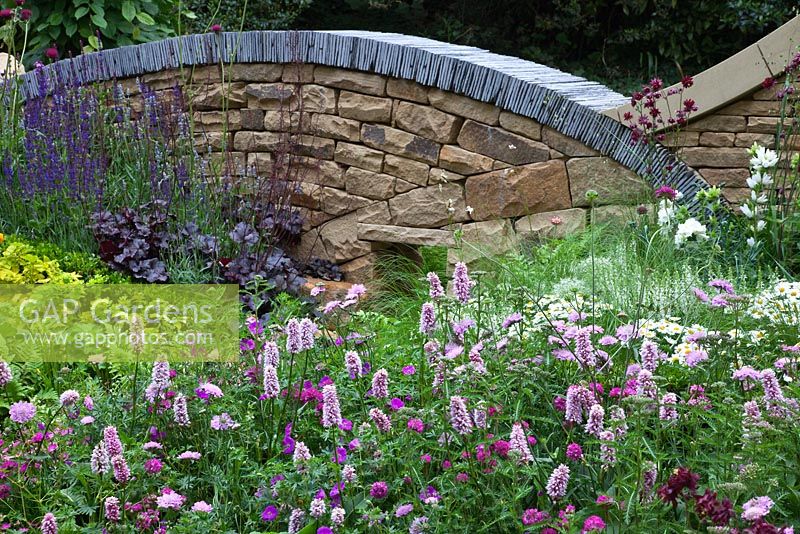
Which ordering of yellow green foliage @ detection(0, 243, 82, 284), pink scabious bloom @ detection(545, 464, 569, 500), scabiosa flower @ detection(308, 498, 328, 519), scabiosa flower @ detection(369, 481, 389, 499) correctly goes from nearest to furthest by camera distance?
pink scabious bloom @ detection(545, 464, 569, 500)
scabiosa flower @ detection(308, 498, 328, 519)
scabiosa flower @ detection(369, 481, 389, 499)
yellow green foliage @ detection(0, 243, 82, 284)

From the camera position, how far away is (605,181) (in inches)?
193

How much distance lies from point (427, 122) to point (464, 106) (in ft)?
0.82

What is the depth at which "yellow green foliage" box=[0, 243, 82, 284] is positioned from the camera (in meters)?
4.31

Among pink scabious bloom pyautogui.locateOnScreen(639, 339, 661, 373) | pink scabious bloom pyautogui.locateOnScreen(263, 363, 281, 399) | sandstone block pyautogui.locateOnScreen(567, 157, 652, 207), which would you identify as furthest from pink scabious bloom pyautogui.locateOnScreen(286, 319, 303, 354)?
sandstone block pyautogui.locateOnScreen(567, 157, 652, 207)

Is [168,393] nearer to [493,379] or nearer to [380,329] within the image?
[493,379]

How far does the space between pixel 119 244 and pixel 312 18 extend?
573 cm

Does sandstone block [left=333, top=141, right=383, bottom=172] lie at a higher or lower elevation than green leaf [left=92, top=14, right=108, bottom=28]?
lower

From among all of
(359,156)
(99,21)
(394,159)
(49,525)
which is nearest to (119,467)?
(49,525)

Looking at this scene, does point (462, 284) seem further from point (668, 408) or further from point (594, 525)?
point (594, 525)

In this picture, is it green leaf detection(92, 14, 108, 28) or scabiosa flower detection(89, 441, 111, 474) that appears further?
green leaf detection(92, 14, 108, 28)

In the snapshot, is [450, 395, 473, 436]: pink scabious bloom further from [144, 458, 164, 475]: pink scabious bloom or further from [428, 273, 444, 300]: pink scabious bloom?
[144, 458, 164, 475]: pink scabious bloom

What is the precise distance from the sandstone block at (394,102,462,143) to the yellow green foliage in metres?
2.06

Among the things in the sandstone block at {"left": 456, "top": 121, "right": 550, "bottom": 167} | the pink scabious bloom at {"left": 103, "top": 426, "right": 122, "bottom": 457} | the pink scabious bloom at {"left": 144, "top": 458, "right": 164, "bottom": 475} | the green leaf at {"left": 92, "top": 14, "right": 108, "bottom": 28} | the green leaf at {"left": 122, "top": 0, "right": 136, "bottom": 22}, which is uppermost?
the green leaf at {"left": 122, "top": 0, "right": 136, "bottom": 22}

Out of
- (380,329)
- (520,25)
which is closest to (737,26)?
(520,25)
